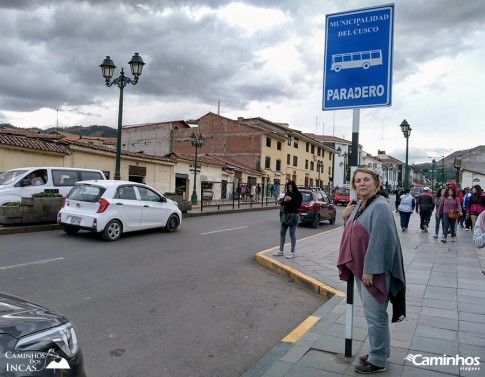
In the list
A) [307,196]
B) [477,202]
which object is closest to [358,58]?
[477,202]

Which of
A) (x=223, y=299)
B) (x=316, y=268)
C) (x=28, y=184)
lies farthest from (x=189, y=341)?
(x=28, y=184)

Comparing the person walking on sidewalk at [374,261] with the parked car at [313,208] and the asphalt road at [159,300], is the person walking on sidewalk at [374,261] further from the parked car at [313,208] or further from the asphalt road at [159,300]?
the parked car at [313,208]

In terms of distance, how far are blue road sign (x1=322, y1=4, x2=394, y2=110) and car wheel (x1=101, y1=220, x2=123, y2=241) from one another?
761cm

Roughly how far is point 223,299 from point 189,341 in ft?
5.22

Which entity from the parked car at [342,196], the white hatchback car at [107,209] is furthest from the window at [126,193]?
the parked car at [342,196]

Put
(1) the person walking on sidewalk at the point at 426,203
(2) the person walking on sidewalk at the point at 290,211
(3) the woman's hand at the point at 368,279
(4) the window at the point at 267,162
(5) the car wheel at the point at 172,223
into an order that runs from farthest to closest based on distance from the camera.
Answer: (4) the window at the point at 267,162, (1) the person walking on sidewalk at the point at 426,203, (5) the car wheel at the point at 172,223, (2) the person walking on sidewalk at the point at 290,211, (3) the woman's hand at the point at 368,279

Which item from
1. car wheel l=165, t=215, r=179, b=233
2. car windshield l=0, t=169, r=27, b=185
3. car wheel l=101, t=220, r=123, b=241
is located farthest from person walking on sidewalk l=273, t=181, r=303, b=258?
car windshield l=0, t=169, r=27, b=185

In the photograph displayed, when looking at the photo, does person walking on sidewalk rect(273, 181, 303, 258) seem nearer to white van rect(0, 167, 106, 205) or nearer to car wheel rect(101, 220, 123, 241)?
car wheel rect(101, 220, 123, 241)

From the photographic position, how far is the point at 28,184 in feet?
41.2

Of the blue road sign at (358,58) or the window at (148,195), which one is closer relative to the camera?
the blue road sign at (358,58)

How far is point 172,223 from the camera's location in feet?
41.7

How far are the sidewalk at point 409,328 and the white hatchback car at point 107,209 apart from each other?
4733 millimetres

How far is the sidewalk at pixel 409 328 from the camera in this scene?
3348mm

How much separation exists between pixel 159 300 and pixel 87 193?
594cm
